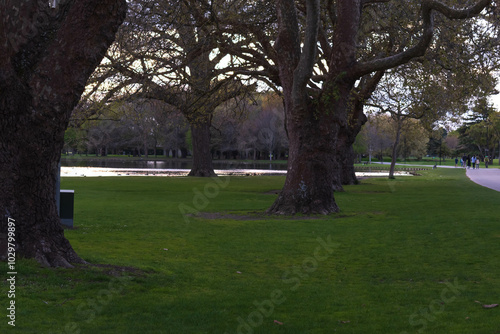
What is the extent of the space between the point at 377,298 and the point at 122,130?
102 metres

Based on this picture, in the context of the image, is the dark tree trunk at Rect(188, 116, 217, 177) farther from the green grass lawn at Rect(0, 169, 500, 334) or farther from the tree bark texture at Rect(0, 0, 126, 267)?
the tree bark texture at Rect(0, 0, 126, 267)

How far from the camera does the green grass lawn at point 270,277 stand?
655 cm

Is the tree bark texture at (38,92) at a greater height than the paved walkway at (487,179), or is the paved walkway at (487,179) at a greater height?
the tree bark texture at (38,92)

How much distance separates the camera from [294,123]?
62.4 ft

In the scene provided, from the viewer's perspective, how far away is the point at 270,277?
950 centimetres

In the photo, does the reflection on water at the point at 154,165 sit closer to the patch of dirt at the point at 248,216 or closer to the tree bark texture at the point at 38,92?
the patch of dirt at the point at 248,216

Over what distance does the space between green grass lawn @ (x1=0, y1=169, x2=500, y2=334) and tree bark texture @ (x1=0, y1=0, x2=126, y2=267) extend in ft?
2.16

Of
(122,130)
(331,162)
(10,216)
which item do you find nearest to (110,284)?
(10,216)

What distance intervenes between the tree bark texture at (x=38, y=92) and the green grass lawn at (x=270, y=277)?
0.66 meters

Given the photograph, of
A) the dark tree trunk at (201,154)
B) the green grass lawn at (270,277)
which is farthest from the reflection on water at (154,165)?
the green grass lawn at (270,277)

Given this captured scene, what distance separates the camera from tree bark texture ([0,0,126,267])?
26.0 ft

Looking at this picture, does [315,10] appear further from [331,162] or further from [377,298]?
[377,298]

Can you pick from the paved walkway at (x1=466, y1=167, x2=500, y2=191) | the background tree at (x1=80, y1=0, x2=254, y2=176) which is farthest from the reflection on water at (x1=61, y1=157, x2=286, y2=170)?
the background tree at (x1=80, y1=0, x2=254, y2=176)

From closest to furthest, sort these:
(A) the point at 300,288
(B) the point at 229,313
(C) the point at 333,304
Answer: (B) the point at 229,313 < (C) the point at 333,304 < (A) the point at 300,288
